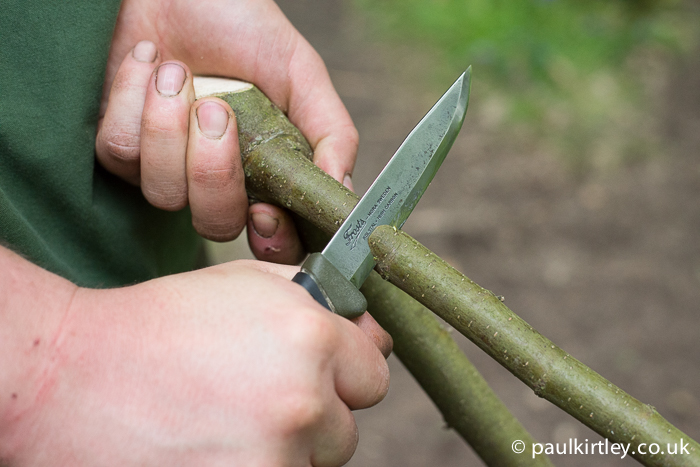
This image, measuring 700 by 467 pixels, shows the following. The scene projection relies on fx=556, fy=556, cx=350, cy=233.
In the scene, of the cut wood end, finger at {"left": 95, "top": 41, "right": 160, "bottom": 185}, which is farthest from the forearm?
the cut wood end

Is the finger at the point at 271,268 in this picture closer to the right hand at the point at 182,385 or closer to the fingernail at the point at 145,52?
the right hand at the point at 182,385

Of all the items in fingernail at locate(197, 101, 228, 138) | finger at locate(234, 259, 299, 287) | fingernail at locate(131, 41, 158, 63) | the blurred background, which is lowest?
the blurred background

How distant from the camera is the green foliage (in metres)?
3.82

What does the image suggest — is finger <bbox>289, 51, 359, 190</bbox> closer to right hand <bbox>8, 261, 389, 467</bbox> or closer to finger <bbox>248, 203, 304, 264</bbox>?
finger <bbox>248, 203, 304, 264</bbox>

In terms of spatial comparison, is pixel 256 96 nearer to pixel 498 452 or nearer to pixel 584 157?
pixel 498 452

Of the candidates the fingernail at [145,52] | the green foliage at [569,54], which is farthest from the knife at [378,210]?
the green foliage at [569,54]

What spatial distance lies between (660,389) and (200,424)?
285 centimetres

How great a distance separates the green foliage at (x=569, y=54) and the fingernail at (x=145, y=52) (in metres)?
3.06

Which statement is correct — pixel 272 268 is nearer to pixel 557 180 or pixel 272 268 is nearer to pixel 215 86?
pixel 215 86

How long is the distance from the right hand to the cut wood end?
1.90 ft

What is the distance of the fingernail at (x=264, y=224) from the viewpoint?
127 cm

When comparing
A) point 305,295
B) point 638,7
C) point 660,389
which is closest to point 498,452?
point 305,295

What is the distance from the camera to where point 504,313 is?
920 millimetres

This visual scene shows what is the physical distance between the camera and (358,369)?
2.93 ft
